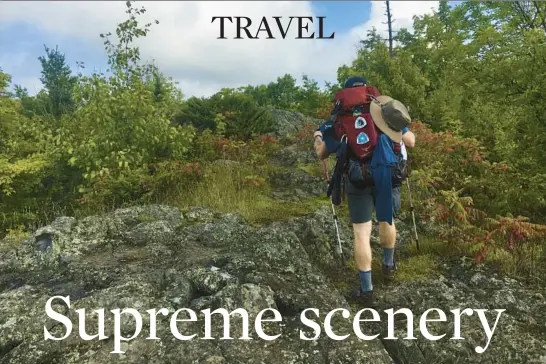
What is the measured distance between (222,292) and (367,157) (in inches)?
73.1


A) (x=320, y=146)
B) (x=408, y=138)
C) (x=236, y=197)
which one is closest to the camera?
(x=408, y=138)

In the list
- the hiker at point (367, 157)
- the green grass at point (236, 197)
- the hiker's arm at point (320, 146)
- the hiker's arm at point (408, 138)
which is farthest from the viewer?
the green grass at point (236, 197)

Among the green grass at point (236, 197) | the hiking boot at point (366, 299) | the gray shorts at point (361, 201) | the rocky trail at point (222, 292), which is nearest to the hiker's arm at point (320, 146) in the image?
the gray shorts at point (361, 201)

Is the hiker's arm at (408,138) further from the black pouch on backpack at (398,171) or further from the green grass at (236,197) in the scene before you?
the green grass at (236,197)

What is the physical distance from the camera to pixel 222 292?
3.96m

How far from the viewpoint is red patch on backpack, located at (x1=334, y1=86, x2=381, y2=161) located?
13.7ft

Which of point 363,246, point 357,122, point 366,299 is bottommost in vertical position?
point 366,299

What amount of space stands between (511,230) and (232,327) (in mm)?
3382

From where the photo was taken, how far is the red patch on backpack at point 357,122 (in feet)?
13.7

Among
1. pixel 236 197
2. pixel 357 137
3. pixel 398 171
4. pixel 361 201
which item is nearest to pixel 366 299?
pixel 361 201

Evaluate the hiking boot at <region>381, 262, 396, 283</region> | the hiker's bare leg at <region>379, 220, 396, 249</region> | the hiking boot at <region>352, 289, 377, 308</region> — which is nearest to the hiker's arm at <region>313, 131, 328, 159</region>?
the hiker's bare leg at <region>379, 220, 396, 249</region>

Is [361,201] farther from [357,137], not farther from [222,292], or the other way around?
[222,292]

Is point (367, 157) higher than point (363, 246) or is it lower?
higher

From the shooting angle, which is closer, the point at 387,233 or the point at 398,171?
the point at 398,171
